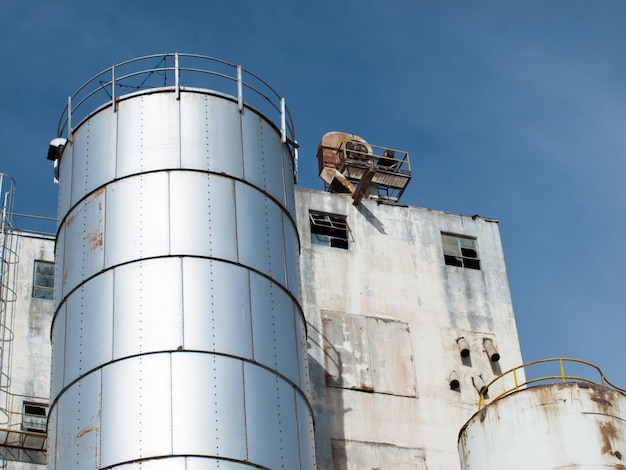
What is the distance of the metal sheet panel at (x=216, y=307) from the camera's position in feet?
82.0

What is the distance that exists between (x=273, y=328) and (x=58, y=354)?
462 cm

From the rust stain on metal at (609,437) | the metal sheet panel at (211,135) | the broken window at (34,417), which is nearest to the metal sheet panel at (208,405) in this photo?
the metal sheet panel at (211,135)

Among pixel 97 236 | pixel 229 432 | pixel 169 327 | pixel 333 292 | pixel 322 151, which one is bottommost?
pixel 229 432

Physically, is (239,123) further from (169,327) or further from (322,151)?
(322,151)

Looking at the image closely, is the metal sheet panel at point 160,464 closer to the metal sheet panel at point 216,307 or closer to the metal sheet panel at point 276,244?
the metal sheet panel at point 216,307

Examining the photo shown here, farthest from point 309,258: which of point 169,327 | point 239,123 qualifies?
point 169,327

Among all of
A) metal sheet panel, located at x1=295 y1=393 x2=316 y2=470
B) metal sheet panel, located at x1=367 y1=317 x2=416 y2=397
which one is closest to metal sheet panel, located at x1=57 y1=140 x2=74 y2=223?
metal sheet panel, located at x1=295 y1=393 x2=316 y2=470

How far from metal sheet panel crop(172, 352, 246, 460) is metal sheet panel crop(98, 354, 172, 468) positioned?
0.21 metres

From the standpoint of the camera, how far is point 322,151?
139ft

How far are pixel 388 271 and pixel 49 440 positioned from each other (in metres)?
14.5

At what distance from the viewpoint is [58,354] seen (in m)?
26.4

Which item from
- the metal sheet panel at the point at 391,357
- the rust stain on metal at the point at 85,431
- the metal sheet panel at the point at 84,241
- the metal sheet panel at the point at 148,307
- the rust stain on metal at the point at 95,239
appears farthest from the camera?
the metal sheet panel at the point at 391,357

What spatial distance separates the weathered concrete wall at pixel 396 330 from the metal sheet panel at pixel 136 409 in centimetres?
960

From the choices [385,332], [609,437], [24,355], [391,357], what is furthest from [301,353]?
[24,355]
